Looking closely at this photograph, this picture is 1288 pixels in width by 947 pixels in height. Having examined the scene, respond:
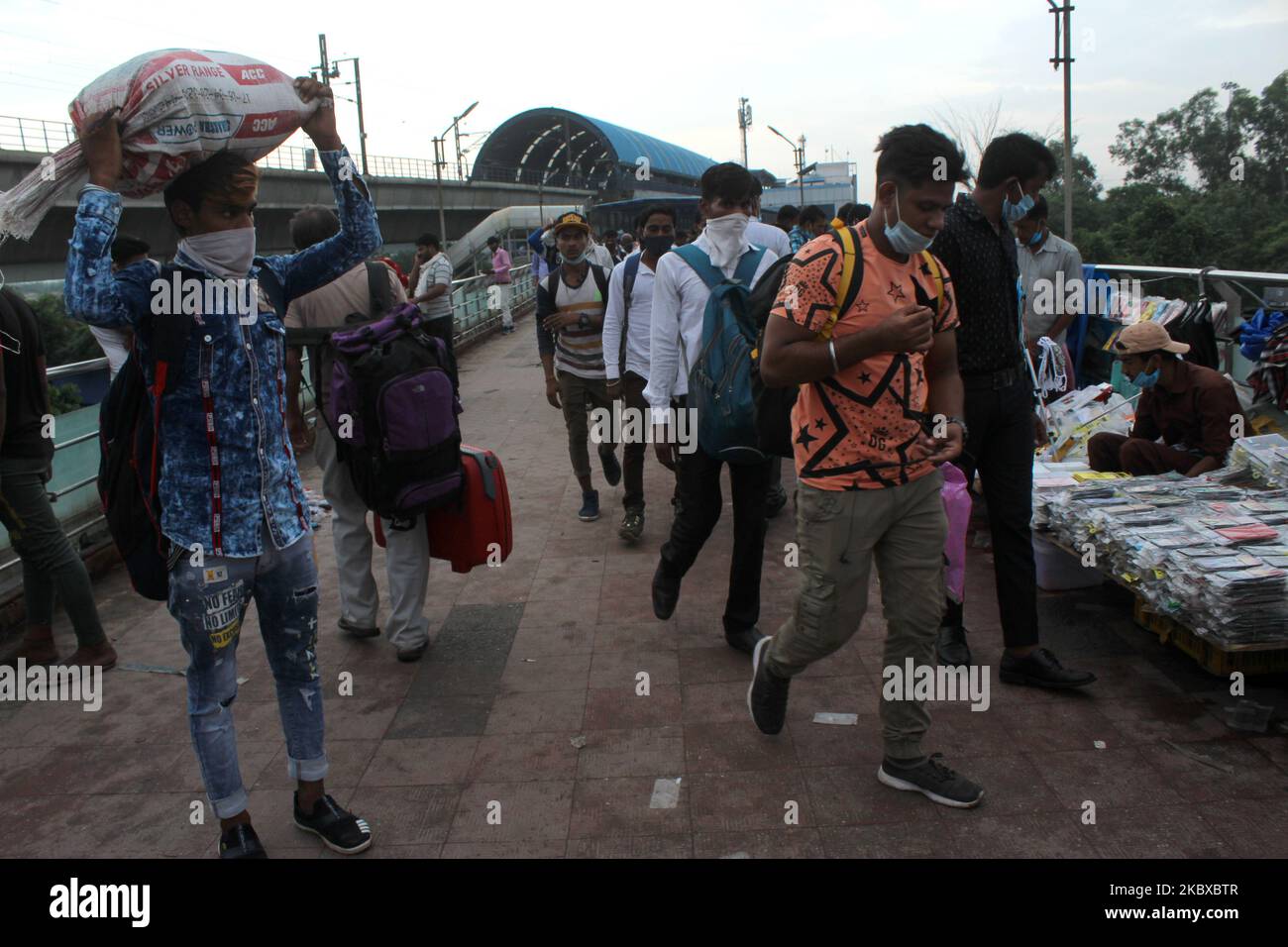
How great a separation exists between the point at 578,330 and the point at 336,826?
3.88 m

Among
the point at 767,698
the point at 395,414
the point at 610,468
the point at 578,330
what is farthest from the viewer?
the point at 610,468

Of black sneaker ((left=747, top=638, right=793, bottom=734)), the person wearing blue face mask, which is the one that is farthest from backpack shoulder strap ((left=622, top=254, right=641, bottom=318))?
black sneaker ((left=747, top=638, right=793, bottom=734))

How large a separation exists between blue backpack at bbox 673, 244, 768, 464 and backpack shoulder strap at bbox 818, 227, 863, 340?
873 millimetres

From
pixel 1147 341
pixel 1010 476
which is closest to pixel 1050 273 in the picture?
pixel 1147 341

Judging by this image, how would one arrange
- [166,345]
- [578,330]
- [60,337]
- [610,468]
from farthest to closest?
[60,337] → [610,468] → [578,330] → [166,345]

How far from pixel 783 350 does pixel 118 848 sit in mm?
2525

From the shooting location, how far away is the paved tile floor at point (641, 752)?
2869mm

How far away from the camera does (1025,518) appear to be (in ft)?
12.2

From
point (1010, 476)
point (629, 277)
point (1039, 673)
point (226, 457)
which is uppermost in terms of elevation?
point (629, 277)

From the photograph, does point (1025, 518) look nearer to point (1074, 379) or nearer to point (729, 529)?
point (729, 529)

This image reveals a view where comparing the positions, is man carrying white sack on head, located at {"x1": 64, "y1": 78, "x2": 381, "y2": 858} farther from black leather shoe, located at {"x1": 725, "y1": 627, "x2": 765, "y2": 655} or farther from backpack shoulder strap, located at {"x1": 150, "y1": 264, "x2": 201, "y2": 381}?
black leather shoe, located at {"x1": 725, "y1": 627, "x2": 765, "y2": 655}

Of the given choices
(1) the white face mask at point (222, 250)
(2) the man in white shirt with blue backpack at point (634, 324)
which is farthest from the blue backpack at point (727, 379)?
(1) the white face mask at point (222, 250)

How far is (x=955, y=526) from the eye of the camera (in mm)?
3990

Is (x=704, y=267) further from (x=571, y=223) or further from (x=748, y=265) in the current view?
(x=571, y=223)
